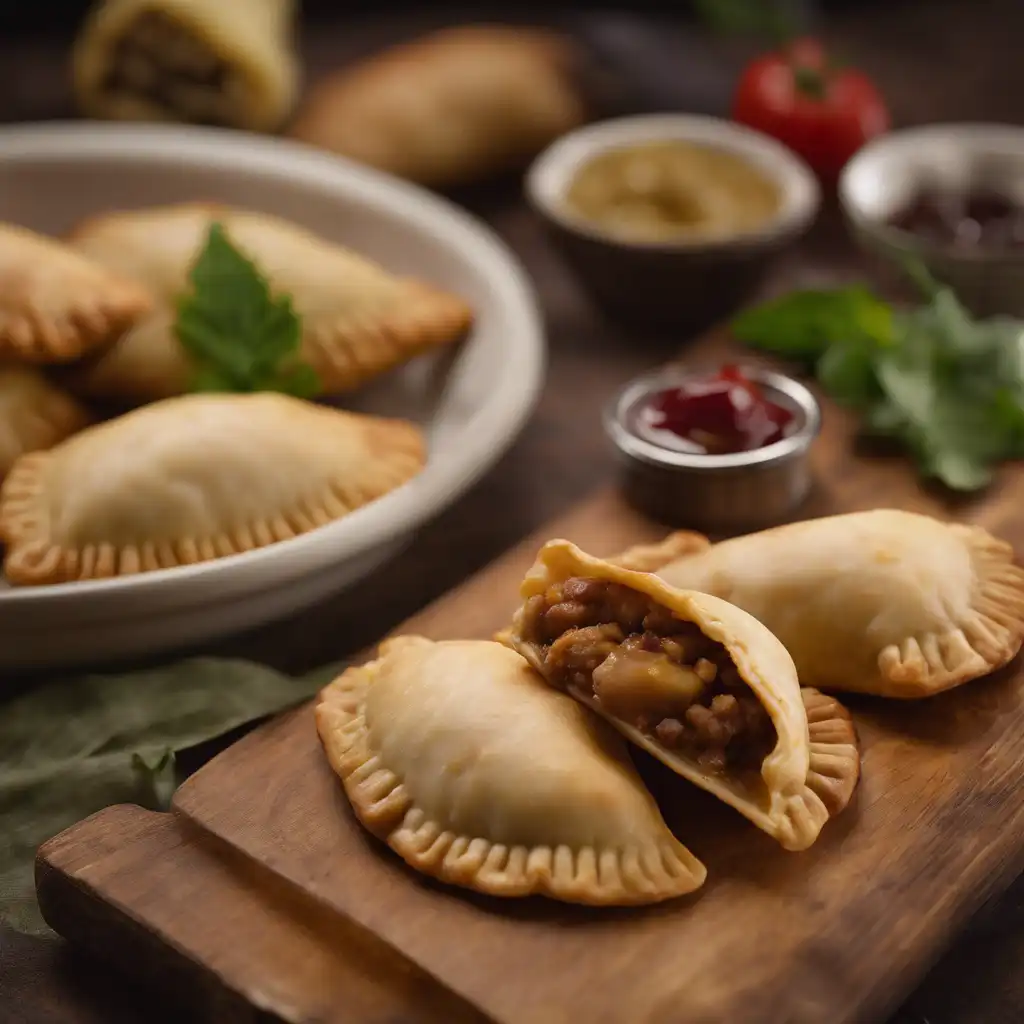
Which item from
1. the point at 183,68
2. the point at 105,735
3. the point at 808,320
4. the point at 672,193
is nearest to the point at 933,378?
the point at 808,320

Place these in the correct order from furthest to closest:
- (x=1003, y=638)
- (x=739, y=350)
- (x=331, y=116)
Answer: (x=331, y=116) < (x=739, y=350) < (x=1003, y=638)

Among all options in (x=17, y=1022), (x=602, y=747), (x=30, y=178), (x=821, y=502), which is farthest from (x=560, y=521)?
(x=30, y=178)

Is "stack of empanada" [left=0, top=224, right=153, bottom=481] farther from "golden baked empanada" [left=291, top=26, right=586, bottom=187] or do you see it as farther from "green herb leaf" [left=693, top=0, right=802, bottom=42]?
"green herb leaf" [left=693, top=0, right=802, bottom=42]

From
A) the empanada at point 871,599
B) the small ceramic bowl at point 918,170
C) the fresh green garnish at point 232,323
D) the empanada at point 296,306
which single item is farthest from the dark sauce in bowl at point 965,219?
the fresh green garnish at point 232,323

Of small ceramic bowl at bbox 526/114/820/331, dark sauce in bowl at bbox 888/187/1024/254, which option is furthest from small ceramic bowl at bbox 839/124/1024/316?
small ceramic bowl at bbox 526/114/820/331

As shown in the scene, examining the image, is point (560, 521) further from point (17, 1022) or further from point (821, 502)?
point (17, 1022)

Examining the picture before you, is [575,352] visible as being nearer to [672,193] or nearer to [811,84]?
[672,193]
